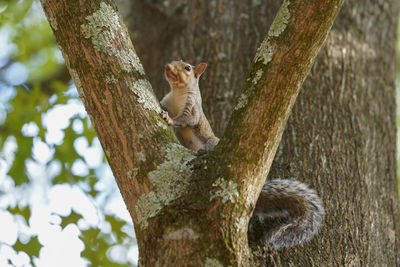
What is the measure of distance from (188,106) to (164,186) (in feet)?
4.94

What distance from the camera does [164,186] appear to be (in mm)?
2148

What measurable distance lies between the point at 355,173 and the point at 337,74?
34.2 inches

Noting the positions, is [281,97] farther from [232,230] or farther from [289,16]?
[232,230]

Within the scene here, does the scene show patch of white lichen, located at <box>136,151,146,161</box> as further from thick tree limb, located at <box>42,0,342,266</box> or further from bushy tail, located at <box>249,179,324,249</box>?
bushy tail, located at <box>249,179,324,249</box>

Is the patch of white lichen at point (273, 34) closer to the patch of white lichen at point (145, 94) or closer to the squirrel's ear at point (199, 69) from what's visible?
the patch of white lichen at point (145, 94)

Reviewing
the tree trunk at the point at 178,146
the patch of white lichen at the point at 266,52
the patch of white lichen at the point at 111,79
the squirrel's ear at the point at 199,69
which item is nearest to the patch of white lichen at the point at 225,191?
the tree trunk at the point at 178,146

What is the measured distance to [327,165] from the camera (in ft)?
10.1

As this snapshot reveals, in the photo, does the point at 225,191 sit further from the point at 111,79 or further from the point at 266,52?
the point at 111,79

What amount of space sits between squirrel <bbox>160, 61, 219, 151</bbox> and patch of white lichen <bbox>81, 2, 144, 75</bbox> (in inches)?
40.6

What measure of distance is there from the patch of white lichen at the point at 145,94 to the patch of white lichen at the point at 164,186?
12.6 inches

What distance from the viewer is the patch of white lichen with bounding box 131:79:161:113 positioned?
2389 millimetres

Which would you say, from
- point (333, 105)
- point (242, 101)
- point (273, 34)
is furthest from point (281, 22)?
point (333, 105)

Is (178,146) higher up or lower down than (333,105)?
lower down

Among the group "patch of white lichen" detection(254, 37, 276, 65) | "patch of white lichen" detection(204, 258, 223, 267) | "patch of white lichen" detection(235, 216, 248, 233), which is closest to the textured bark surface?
"patch of white lichen" detection(235, 216, 248, 233)
